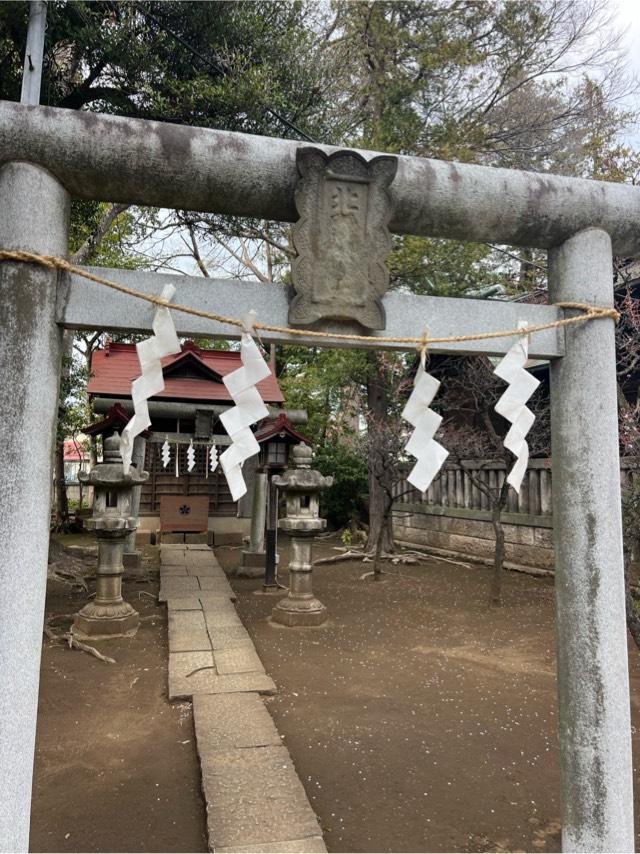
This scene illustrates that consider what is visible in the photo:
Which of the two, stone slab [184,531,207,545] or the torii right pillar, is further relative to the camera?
stone slab [184,531,207,545]

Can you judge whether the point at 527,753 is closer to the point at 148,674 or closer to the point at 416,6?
the point at 148,674

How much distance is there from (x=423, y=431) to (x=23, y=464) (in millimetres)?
1428

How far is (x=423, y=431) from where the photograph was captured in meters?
2.22

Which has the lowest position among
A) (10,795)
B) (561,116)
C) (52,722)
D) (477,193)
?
(52,722)

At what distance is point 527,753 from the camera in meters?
3.90

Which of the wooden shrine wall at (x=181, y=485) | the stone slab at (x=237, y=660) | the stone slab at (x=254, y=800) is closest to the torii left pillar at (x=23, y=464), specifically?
the stone slab at (x=254, y=800)

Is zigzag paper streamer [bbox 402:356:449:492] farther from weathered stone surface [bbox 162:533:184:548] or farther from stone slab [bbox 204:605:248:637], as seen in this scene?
weathered stone surface [bbox 162:533:184:548]

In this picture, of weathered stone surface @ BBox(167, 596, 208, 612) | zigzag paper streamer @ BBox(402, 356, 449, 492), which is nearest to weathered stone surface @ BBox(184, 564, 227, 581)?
weathered stone surface @ BBox(167, 596, 208, 612)

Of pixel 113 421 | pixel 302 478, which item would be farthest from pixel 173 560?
pixel 302 478

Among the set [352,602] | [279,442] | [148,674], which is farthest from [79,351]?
[148,674]

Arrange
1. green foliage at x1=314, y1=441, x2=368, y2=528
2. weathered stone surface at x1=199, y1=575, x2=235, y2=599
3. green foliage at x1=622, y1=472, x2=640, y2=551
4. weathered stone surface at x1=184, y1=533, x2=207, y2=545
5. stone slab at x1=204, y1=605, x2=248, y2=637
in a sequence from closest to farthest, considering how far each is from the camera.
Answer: green foliage at x1=622, y1=472, x2=640, y2=551, stone slab at x1=204, y1=605, x2=248, y2=637, weathered stone surface at x1=199, y1=575, x2=235, y2=599, weathered stone surface at x1=184, y1=533, x2=207, y2=545, green foliage at x1=314, y1=441, x2=368, y2=528

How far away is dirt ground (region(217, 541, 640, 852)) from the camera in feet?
10.1

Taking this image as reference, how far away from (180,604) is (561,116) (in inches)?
422

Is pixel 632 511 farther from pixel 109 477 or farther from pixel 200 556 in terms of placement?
pixel 200 556
